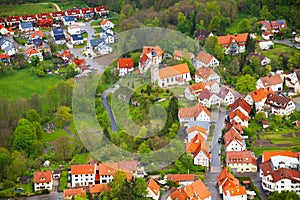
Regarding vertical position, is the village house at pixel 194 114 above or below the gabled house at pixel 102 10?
above

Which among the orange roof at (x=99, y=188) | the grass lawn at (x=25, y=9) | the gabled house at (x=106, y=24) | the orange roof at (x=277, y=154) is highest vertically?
the orange roof at (x=277, y=154)

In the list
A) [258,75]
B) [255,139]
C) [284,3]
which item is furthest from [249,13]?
[255,139]

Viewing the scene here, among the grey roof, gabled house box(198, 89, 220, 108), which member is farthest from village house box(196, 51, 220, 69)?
the grey roof

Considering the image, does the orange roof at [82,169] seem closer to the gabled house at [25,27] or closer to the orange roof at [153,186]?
the orange roof at [153,186]

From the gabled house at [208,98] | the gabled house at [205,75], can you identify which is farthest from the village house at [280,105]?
the gabled house at [205,75]

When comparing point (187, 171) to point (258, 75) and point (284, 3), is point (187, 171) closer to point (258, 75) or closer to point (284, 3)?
point (258, 75)

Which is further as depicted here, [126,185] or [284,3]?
[284,3]

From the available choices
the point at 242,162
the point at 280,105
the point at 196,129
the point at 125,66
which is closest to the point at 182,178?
the point at 242,162

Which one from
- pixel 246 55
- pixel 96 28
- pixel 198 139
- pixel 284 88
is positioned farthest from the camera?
pixel 96 28
